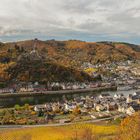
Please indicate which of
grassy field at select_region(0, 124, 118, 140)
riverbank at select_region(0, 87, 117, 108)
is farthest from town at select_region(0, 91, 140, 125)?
riverbank at select_region(0, 87, 117, 108)

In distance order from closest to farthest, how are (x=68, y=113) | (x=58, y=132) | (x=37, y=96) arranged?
(x=58, y=132) < (x=68, y=113) < (x=37, y=96)

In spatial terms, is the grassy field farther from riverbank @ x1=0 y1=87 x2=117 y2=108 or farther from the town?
riverbank @ x1=0 y1=87 x2=117 y2=108

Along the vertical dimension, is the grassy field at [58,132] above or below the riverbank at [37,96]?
above

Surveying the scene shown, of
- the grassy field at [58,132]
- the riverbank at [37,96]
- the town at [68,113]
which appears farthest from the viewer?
the riverbank at [37,96]

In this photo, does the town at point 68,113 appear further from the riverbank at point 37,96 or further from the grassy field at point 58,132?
the riverbank at point 37,96

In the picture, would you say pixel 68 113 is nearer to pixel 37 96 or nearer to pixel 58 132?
pixel 58 132

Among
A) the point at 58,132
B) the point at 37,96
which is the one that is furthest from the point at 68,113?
the point at 37,96

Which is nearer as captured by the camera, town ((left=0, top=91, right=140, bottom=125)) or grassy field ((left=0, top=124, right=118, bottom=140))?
grassy field ((left=0, top=124, right=118, bottom=140))

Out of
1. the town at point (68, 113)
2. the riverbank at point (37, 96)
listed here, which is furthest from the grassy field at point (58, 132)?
the riverbank at point (37, 96)
